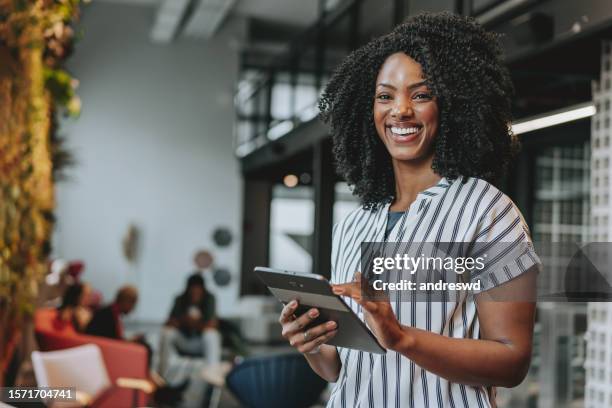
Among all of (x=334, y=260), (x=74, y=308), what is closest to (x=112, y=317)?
(x=74, y=308)

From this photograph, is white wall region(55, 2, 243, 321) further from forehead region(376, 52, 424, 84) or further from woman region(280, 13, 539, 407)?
forehead region(376, 52, 424, 84)

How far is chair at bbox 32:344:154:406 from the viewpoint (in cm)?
382

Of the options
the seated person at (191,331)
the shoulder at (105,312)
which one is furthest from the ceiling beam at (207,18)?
the shoulder at (105,312)

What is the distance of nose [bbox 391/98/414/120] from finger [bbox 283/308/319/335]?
38cm

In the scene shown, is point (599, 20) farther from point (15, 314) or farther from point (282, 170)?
point (282, 170)

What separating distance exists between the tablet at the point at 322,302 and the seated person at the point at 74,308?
15.9ft

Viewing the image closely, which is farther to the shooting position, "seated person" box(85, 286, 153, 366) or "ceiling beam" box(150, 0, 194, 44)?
"ceiling beam" box(150, 0, 194, 44)

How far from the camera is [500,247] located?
1.17 meters

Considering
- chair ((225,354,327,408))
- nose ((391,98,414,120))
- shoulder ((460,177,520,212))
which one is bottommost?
chair ((225,354,327,408))

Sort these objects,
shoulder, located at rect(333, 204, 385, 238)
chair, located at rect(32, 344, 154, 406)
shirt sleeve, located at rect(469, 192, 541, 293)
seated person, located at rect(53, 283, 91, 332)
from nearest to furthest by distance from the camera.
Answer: shirt sleeve, located at rect(469, 192, 541, 293)
shoulder, located at rect(333, 204, 385, 238)
chair, located at rect(32, 344, 154, 406)
seated person, located at rect(53, 283, 91, 332)

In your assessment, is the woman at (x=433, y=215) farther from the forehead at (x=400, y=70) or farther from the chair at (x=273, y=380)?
the chair at (x=273, y=380)

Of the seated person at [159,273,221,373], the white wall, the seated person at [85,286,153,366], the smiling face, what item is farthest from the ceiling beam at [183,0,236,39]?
the smiling face

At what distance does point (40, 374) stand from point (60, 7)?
1.80 m

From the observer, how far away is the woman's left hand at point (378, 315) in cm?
104
